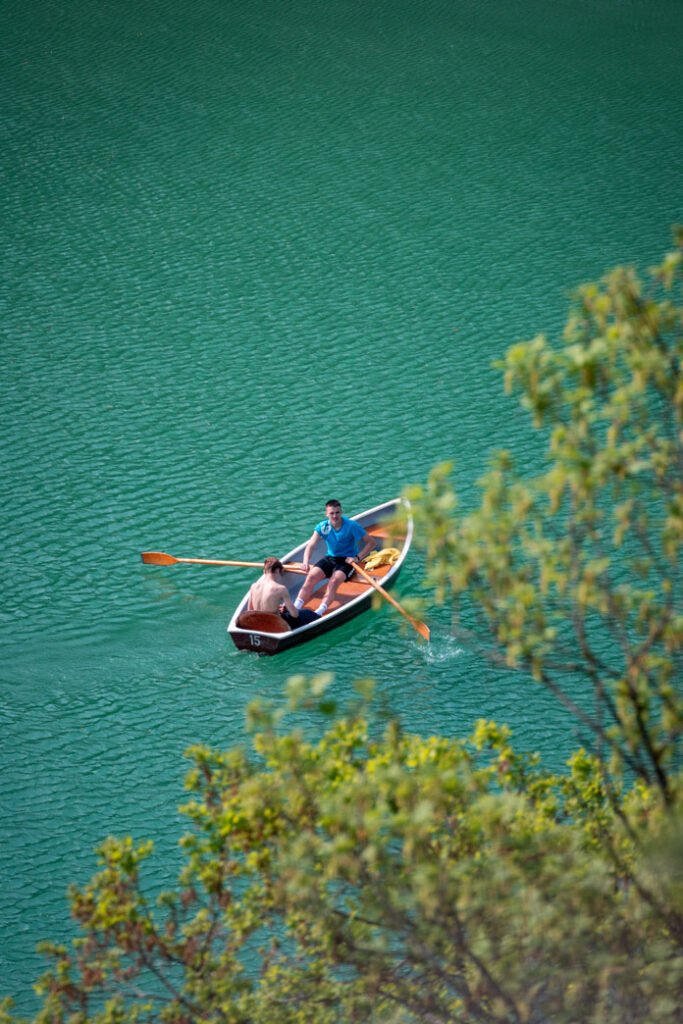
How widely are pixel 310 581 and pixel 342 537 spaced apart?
503mm

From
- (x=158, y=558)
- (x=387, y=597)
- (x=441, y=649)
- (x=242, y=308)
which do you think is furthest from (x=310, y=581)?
(x=242, y=308)

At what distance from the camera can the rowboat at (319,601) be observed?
10.5 m

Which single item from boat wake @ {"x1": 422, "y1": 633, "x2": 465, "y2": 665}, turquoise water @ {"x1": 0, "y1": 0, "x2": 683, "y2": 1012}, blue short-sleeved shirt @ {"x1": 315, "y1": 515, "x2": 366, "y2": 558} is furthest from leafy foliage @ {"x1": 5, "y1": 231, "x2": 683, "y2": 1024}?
blue short-sleeved shirt @ {"x1": 315, "y1": 515, "x2": 366, "y2": 558}

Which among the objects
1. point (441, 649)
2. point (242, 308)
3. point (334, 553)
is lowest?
point (441, 649)

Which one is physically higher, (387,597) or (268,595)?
(268,595)

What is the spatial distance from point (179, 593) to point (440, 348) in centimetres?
624

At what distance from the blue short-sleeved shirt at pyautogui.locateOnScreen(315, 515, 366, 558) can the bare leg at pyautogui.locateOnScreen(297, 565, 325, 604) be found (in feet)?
0.76

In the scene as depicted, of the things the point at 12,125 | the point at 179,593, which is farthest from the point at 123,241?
the point at 179,593

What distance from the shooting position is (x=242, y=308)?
17.4 meters

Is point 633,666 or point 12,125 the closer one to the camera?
point 633,666

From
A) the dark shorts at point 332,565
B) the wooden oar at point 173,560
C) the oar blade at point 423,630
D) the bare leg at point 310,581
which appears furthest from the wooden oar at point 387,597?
the wooden oar at point 173,560

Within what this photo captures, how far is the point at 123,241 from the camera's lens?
1886 centimetres

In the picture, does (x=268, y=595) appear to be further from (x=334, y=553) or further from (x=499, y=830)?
(x=499, y=830)

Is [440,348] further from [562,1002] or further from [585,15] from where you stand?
[585,15]
